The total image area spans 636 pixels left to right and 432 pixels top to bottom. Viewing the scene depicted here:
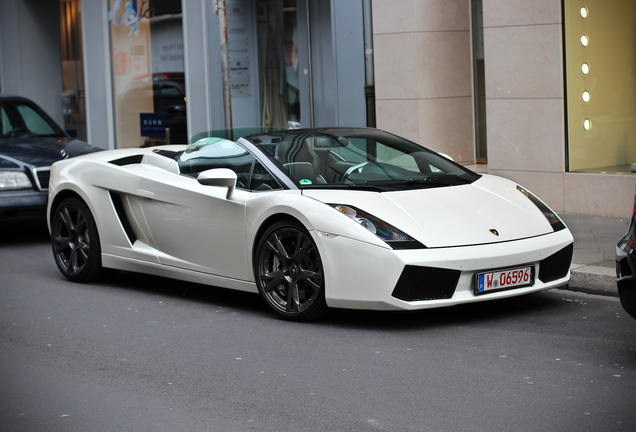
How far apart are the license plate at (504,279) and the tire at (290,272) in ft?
3.32

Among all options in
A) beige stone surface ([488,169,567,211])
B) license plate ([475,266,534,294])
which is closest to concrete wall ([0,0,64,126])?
beige stone surface ([488,169,567,211])

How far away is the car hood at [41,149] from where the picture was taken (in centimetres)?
1044

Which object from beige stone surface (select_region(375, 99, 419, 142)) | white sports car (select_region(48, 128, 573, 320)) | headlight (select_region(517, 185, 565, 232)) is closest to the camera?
white sports car (select_region(48, 128, 573, 320))

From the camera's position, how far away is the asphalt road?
414 cm

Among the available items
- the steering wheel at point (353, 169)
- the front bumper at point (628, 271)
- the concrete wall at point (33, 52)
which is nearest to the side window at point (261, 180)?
the steering wheel at point (353, 169)

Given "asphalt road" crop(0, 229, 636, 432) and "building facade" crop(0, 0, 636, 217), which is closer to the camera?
"asphalt road" crop(0, 229, 636, 432)

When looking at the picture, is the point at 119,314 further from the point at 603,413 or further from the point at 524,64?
the point at 524,64

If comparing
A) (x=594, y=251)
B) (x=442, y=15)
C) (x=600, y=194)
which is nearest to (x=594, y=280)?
(x=594, y=251)

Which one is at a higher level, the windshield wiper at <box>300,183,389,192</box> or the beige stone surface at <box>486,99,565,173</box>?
the beige stone surface at <box>486,99,565,173</box>

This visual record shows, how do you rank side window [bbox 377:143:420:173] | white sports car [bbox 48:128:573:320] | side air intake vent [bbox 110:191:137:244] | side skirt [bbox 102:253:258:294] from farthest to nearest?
side air intake vent [bbox 110:191:137:244] < side window [bbox 377:143:420:173] < side skirt [bbox 102:253:258:294] < white sports car [bbox 48:128:573:320]

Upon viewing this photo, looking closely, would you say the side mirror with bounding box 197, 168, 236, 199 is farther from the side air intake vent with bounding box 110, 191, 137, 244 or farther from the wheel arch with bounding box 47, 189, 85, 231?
the wheel arch with bounding box 47, 189, 85, 231

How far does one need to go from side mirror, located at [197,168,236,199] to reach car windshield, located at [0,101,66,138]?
6.42 metres

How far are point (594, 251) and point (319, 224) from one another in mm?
3210

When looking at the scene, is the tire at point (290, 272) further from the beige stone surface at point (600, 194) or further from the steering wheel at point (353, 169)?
the beige stone surface at point (600, 194)
